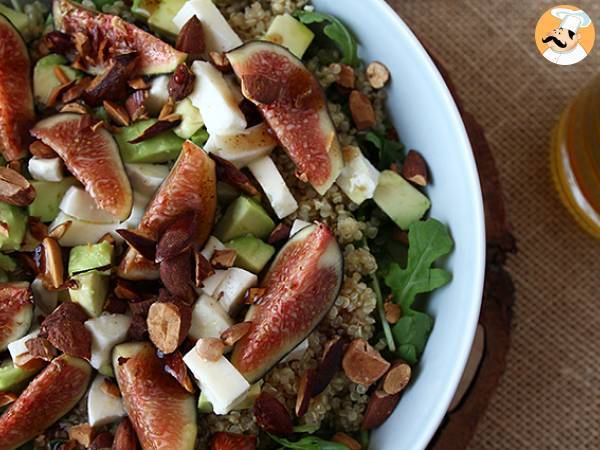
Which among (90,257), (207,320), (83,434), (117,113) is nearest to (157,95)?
(117,113)

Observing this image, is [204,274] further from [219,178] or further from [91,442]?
[91,442]

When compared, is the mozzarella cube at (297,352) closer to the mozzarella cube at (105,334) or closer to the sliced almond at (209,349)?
the sliced almond at (209,349)

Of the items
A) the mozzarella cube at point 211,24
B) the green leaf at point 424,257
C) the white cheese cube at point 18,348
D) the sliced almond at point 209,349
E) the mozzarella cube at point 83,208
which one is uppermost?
the mozzarella cube at point 211,24

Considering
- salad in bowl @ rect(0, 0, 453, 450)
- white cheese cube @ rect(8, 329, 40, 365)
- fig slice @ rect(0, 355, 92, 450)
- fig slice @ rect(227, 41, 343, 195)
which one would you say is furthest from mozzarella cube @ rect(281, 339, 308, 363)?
white cheese cube @ rect(8, 329, 40, 365)

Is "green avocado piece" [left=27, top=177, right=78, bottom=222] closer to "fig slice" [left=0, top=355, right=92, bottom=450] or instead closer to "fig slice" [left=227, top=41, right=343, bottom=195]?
"fig slice" [left=0, top=355, right=92, bottom=450]

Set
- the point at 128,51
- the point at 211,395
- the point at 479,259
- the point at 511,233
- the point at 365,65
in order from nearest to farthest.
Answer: the point at 211,395
the point at 479,259
the point at 128,51
the point at 365,65
the point at 511,233

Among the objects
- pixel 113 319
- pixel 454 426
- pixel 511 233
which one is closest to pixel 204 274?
pixel 113 319

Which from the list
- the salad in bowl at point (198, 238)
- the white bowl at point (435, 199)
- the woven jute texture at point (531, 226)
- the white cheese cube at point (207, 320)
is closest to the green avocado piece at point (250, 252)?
the salad in bowl at point (198, 238)
